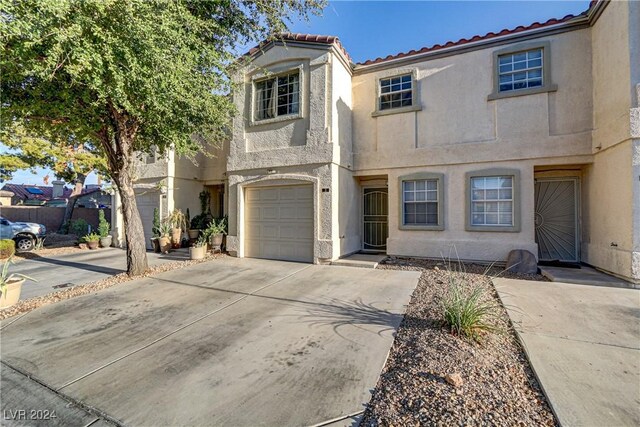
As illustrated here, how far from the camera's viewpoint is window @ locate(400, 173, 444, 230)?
889 centimetres

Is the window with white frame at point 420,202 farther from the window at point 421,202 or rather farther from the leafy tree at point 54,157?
the leafy tree at point 54,157

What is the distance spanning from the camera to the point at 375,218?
10.6 meters

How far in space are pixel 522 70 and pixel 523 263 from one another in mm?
5566

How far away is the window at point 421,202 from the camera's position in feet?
29.2

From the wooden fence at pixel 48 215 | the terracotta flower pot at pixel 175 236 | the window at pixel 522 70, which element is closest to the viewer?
the window at pixel 522 70

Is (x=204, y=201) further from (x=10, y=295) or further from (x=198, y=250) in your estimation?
Answer: (x=10, y=295)

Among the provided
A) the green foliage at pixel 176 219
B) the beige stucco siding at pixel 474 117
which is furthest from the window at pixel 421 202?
the green foliage at pixel 176 219

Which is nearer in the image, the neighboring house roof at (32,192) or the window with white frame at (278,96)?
the window with white frame at (278,96)

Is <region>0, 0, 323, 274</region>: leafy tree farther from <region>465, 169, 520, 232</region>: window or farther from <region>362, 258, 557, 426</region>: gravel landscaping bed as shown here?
<region>465, 169, 520, 232</region>: window

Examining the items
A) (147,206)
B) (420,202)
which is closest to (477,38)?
(420,202)

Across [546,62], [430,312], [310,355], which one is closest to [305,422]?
[310,355]

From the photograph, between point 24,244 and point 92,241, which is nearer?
point 92,241

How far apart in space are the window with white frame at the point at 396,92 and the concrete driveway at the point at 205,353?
6.23 metres

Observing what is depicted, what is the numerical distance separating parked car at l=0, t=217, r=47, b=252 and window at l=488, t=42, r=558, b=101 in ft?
65.1
